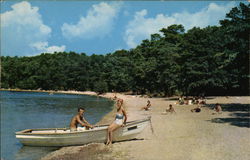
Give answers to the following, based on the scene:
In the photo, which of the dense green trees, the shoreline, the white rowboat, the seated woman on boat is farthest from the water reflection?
the dense green trees

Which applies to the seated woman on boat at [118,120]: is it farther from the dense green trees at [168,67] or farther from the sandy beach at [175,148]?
the dense green trees at [168,67]

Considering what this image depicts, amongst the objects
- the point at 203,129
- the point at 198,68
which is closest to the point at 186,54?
the point at 198,68

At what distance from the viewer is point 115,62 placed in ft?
314

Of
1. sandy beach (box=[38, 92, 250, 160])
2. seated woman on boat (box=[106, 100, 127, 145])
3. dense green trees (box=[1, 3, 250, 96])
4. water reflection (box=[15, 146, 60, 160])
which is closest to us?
sandy beach (box=[38, 92, 250, 160])

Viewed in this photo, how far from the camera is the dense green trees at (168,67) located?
26.7 m

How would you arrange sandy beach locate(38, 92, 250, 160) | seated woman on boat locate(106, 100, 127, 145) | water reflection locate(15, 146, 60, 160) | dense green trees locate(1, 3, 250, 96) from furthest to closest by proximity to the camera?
dense green trees locate(1, 3, 250, 96) < water reflection locate(15, 146, 60, 160) < seated woman on boat locate(106, 100, 127, 145) < sandy beach locate(38, 92, 250, 160)

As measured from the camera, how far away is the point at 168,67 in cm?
→ 5353

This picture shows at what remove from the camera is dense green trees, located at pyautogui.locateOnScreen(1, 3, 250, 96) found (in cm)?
2669

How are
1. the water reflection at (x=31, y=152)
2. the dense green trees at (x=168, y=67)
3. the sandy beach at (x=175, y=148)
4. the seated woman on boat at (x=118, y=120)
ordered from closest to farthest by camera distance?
the sandy beach at (x=175, y=148)
the seated woman on boat at (x=118, y=120)
the water reflection at (x=31, y=152)
the dense green trees at (x=168, y=67)

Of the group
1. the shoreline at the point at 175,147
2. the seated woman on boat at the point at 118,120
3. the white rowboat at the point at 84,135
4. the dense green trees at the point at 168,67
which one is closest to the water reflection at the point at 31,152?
the white rowboat at the point at 84,135

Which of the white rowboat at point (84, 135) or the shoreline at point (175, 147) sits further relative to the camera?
the white rowboat at point (84, 135)

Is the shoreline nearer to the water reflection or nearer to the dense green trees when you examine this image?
the water reflection

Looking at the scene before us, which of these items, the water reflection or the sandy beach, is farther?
A: the water reflection

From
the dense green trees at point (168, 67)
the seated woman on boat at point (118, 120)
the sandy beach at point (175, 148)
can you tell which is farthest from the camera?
the dense green trees at point (168, 67)
